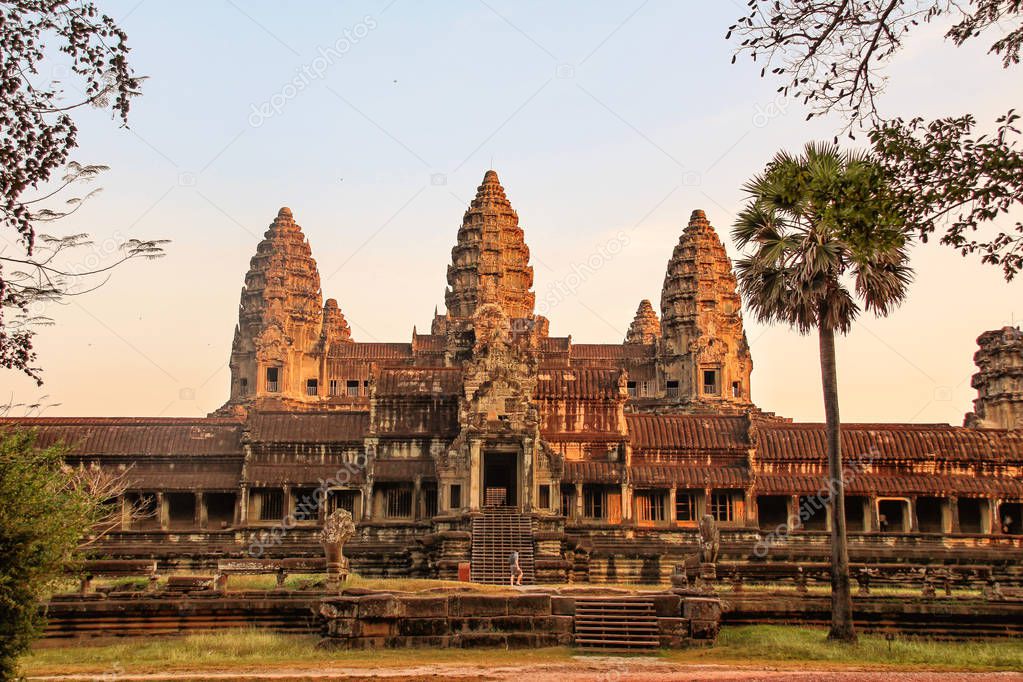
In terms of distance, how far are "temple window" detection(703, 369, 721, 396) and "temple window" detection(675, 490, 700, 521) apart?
90.9 feet

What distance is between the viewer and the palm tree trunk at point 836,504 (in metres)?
24.7

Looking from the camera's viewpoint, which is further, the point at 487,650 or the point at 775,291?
the point at 775,291

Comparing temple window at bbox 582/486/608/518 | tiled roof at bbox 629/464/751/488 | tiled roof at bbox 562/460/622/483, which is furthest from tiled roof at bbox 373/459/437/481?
tiled roof at bbox 629/464/751/488

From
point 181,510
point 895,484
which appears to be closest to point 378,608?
point 181,510

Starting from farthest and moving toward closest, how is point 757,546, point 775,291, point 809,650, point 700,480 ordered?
point 700,480
point 757,546
point 775,291
point 809,650

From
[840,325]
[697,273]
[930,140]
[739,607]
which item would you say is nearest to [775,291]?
[840,325]

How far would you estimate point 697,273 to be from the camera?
7550 cm

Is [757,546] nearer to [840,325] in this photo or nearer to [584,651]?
[840,325]

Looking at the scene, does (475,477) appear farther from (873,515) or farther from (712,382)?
(712,382)

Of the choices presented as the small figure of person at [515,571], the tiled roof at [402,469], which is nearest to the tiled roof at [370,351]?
the tiled roof at [402,469]

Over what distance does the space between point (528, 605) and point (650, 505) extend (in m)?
21.8

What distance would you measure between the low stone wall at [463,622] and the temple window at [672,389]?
5019 cm

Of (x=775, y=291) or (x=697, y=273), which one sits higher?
(x=697, y=273)

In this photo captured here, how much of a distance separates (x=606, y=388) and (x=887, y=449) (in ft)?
38.6
